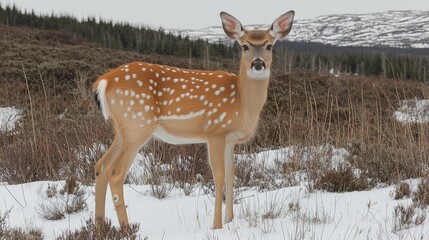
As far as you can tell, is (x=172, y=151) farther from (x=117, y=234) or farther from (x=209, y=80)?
(x=117, y=234)

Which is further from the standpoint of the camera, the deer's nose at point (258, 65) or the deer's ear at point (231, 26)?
the deer's ear at point (231, 26)

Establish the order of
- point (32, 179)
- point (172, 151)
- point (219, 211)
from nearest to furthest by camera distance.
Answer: point (219, 211) → point (32, 179) → point (172, 151)

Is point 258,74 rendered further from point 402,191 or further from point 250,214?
point 402,191

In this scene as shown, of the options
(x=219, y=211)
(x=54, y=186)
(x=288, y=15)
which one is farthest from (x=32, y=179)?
(x=288, y=15)

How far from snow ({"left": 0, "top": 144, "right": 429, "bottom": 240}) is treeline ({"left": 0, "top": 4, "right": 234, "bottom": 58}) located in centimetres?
5076

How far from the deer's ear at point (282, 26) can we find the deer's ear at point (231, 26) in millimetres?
295

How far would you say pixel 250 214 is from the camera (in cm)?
475

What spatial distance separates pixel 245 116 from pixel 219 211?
2.85ft

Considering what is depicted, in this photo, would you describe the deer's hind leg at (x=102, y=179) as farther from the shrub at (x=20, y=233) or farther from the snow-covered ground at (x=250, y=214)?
the shrub at (x=20, y=233)

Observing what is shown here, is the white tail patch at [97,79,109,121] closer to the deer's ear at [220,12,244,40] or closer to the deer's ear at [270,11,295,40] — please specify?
the deer's ear at [220,12,244,40]

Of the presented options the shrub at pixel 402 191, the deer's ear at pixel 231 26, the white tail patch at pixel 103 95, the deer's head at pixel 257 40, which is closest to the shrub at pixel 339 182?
the shrub at pixel 402 191

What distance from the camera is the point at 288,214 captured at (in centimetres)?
490

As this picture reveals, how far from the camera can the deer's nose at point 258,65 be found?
4.45m

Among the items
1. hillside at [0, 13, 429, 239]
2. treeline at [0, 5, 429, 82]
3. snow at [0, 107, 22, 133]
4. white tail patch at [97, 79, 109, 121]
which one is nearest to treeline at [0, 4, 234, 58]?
treeline at [0, 5, 429, 82]
